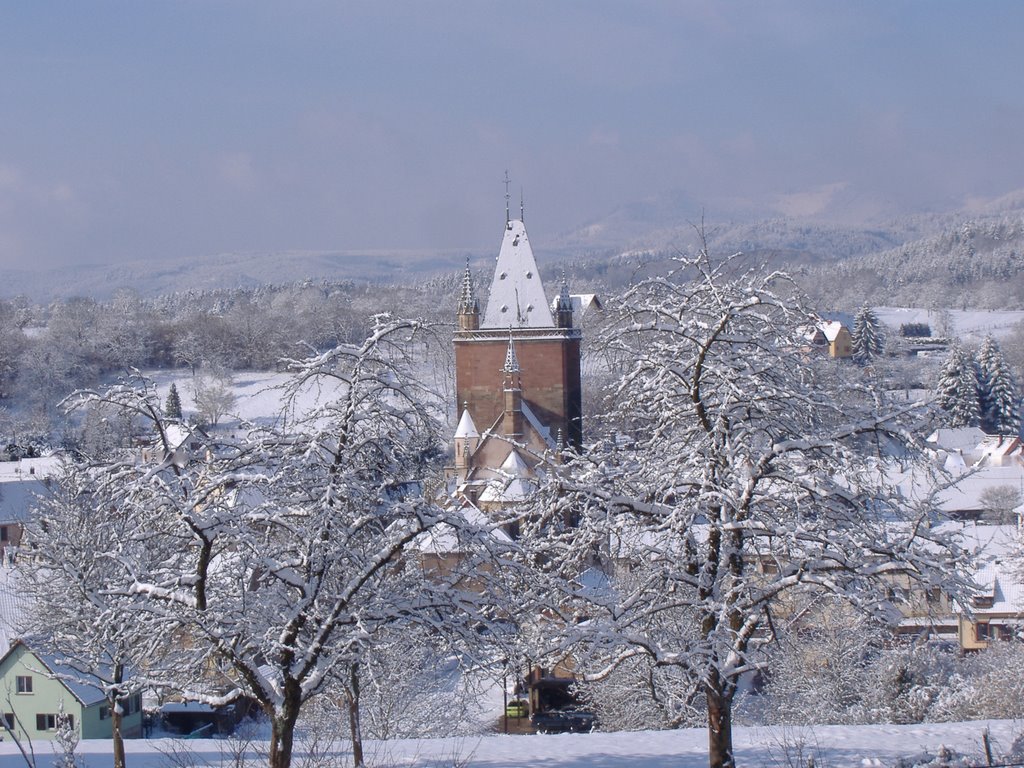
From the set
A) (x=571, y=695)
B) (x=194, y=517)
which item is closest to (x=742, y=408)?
(x=194, y=517)

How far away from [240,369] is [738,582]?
334ft

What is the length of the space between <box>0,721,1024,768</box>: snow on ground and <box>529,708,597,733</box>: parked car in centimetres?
1245

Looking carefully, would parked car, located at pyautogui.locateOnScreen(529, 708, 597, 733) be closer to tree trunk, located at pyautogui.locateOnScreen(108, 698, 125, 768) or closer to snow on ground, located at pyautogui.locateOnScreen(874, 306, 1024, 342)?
tree trunk, located at pyautogui.locateOnScreen(108, 698, 125, 768)

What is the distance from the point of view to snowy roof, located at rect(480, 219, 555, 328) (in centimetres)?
4653

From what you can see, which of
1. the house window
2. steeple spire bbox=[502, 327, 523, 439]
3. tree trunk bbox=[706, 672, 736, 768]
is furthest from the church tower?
tree trunk bbox=[706, 672, 736, 768]

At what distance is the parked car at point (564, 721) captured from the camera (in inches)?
959

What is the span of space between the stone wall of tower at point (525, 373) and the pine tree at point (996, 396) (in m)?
43.9

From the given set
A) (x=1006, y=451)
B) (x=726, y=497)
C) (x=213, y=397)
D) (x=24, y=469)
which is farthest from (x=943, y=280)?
(x=726, y=497)

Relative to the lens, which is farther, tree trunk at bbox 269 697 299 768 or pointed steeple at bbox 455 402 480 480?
pointed steeple at bbox 455 402 480 480

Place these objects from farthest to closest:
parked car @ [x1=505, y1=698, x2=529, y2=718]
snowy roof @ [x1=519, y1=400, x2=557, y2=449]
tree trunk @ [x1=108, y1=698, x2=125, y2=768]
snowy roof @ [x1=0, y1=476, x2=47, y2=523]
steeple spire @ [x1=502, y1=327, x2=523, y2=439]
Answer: snowy roof @ [x1=0, y1=476, x2=47, y2=523] → snowy roof @ [x1=519, y1=400, x2=557, y2=449] → steeple spire @ [x1=502, y1=327, x2=523, y2=439] → parked car @ [x1=505, y1=698, x2=529, y2=718] → tree trunk @ [x1=108, y1=698, x2=125, y2=768]

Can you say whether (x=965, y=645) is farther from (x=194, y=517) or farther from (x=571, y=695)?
(x=194, y=517)

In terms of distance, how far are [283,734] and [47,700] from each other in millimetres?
18390

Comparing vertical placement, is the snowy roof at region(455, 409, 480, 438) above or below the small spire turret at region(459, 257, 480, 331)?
below

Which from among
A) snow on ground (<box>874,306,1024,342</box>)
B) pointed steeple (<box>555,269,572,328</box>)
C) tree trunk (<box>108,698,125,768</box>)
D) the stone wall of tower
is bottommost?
tree trunk (<box>108,698,125,768</box>)
